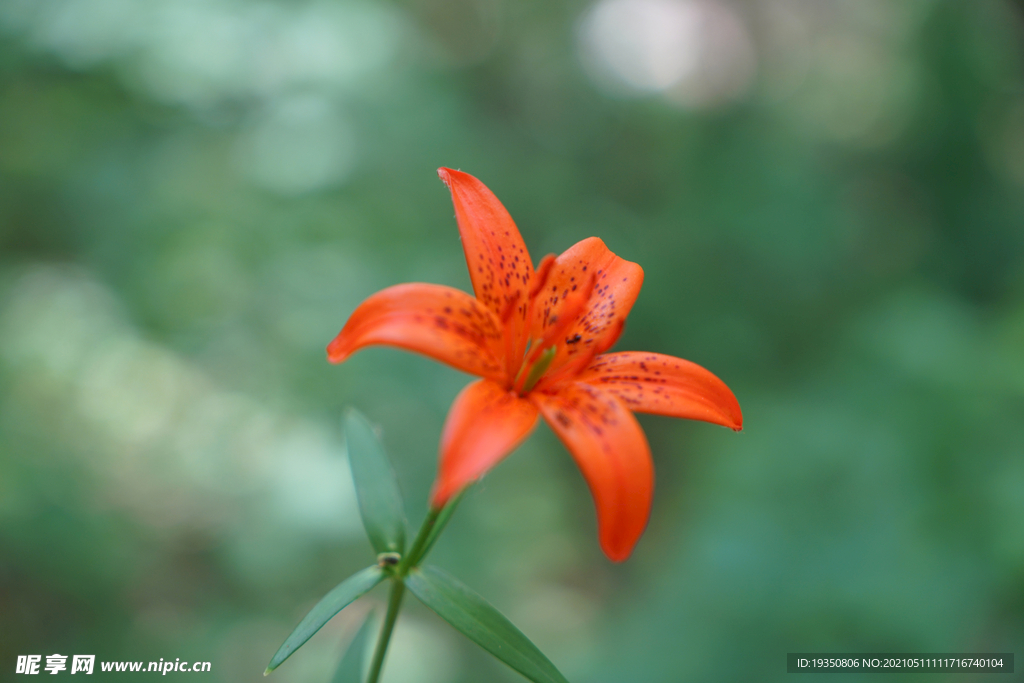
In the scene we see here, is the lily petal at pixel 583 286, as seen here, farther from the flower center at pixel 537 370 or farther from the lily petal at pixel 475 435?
the lily petal at pixel 475 435

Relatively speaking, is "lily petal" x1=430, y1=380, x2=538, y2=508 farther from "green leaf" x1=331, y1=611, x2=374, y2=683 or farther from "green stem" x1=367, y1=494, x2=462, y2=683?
"green leaf" x1=331, y1=611, x2=374, y2=683

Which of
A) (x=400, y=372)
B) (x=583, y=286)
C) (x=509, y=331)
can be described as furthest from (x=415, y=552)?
(x=400, y=372)

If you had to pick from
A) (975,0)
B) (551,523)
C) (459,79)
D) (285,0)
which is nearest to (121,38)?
(285,0)

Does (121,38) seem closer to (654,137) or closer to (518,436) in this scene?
(518,436)

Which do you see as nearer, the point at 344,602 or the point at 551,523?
the point at 344,602

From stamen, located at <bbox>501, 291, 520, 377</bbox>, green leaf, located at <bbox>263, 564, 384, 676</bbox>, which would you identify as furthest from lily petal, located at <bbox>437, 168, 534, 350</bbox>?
green leaf, located at <bbox>263, 564, 384, 676</bbox>

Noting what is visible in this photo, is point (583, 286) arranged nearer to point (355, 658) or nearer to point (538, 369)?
point (538, 369)
